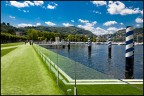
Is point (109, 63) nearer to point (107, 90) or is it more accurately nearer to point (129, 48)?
point (129, 48)

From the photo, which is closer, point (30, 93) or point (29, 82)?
point (30, 93)

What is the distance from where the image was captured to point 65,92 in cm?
853

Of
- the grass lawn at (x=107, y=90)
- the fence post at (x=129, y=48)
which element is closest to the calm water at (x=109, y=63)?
the fence post at (x=129, y=48)

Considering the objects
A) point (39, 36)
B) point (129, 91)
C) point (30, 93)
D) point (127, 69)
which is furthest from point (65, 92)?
point (39, 36)

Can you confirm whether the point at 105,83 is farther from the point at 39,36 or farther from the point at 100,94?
the point at 39,36

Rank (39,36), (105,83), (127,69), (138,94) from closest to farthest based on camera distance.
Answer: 1. (138,94)
2. (105,83)
3. (127,69)
4. (39,36)

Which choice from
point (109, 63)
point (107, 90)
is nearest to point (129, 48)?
point (107, 90)

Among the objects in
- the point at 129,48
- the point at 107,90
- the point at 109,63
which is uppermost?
the point at 129,48

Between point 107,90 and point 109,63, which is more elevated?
point 107,90

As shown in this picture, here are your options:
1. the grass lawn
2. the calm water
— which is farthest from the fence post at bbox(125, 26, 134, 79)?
the grass lawn

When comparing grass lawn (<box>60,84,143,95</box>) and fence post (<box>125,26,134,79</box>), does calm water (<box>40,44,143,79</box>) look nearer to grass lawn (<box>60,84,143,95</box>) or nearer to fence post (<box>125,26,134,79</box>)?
fence post (<box>125,26,134,79</box>)

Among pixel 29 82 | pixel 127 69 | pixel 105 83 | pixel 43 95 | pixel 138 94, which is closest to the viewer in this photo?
pixel 138 94

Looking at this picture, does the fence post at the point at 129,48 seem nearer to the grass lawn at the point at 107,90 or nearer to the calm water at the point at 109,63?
the calm water at the point at 109,63

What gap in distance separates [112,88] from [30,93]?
2754 millimetres
